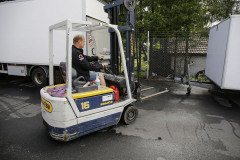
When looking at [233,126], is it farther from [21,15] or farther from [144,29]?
[21,15]

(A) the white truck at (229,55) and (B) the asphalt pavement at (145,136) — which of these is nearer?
(B) the asphalt pavement at (145,136)

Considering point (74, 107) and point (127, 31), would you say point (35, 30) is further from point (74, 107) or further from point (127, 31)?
point (74, 107)

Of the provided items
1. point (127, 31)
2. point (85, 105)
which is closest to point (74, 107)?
point (85, 105)

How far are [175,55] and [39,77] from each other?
23.7 feet

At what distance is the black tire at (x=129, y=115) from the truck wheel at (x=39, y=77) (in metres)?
4.97

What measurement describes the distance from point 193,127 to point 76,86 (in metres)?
2.89

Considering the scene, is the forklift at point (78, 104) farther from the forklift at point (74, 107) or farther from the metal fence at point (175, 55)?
the metal fence at point (175, 55)

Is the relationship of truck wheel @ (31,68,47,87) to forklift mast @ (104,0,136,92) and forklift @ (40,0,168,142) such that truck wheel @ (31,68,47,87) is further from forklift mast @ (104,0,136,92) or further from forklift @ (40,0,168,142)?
forklift @ (40,0,168,142)

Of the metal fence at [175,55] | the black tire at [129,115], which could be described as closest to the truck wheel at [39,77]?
the metal fence at [175,55]

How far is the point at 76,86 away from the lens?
3.17m

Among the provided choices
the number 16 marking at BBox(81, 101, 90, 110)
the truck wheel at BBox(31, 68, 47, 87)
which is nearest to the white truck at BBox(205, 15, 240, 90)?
the number 16 marking at BBox(81, 101, 90, 110)

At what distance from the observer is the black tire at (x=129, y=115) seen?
155 inches

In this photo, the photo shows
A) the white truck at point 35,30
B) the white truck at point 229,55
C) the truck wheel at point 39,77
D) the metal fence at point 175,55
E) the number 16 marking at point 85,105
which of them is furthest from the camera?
the metal fence at point 175,55

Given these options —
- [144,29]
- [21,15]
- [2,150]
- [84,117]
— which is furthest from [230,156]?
[21,15]
